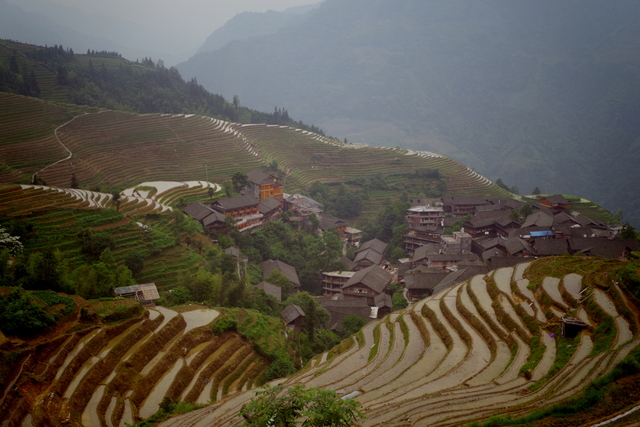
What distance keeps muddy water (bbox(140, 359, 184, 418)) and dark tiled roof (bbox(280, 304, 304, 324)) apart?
361 inches

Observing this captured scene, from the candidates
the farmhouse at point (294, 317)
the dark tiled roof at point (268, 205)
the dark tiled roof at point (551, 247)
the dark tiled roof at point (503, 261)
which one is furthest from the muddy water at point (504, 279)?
the dark tiled roof at point (268, 205)

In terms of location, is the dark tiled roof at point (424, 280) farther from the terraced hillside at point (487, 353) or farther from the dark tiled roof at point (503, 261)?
the terraced hillside at point (487, 353)

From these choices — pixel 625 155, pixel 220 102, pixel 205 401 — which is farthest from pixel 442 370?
pixel 625 155

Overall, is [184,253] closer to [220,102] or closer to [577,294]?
[577,294]

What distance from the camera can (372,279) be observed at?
101 ft

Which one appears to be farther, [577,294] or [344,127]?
[344,127]

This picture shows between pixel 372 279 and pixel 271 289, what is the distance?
7700mm

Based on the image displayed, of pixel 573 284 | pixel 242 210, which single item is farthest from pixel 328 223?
pixel 573 284

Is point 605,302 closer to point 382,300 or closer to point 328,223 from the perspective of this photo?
point 382,300

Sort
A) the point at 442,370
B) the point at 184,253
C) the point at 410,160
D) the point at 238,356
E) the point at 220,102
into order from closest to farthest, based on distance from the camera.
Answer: the point at 442,370, the point at 238,356, the point at 184,253, the point at 410,160, the point at 220,102

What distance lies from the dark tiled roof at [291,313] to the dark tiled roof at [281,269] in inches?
295

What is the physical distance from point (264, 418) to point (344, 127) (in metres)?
185

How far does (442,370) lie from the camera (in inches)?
505

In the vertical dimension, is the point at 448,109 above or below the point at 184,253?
above
